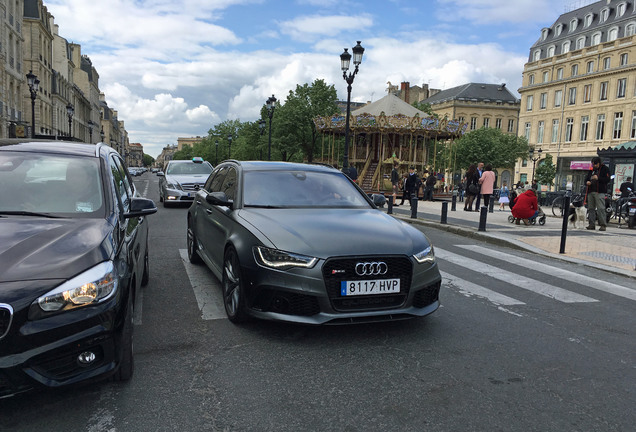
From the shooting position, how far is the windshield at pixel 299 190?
5.03 m

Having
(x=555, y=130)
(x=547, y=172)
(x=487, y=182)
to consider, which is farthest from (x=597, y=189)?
(x=555, y=130)

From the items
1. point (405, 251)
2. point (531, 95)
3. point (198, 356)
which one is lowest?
point (198, 356)

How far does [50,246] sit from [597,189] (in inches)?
538

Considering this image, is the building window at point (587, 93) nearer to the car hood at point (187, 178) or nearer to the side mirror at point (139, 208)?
the car hood at point (187, 178)

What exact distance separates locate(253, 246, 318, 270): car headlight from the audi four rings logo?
350 millimetres

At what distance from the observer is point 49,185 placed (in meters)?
3.65

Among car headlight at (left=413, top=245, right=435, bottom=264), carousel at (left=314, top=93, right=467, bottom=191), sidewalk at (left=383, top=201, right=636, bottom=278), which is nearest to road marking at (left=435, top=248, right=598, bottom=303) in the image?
sidewalk at (left=383, top=201, right=636, bottom=278)

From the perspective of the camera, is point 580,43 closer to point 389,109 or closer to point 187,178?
point 389,109

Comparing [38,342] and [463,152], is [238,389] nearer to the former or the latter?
[38,342]

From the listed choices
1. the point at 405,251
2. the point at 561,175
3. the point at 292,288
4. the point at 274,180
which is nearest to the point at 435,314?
the point at 405,251

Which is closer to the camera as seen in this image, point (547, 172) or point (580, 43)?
point (547, 172)

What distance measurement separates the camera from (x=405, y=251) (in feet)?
13.1

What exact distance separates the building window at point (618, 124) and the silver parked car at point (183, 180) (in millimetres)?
44208

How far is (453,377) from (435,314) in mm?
1469
